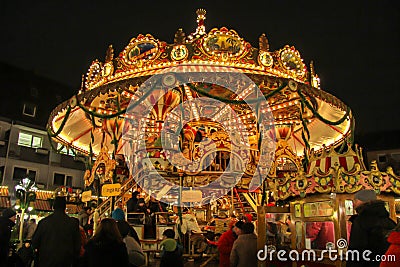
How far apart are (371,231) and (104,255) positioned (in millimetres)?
2658

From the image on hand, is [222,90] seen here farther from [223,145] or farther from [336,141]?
[336,141]

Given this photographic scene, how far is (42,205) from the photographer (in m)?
24.6

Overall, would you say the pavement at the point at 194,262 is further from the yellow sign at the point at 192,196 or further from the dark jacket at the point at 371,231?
the dark jacket at the point at 371,231

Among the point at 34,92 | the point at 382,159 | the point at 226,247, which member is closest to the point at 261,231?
the point at 226,247

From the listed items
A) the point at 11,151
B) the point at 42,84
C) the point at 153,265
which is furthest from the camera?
the point at 42,84

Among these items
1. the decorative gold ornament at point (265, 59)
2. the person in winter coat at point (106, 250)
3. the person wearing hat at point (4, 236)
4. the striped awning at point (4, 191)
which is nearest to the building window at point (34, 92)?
the striped awning at point (4, 191)

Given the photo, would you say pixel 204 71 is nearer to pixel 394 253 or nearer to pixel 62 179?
pixel 394 253

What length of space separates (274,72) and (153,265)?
20.8ft

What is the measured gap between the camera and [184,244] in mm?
9992


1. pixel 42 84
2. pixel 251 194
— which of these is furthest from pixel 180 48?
pixel 42 84

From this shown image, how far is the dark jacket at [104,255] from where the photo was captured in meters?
3.59

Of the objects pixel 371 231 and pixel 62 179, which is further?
pixel 62 179

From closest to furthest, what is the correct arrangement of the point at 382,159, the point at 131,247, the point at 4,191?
1. the point at 131,247
2. the point at 4,191
3. the point at 382,159

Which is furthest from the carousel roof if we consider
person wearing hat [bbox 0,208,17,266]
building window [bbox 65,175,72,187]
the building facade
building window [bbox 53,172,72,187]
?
building window [bbox 65,175,72,187]
